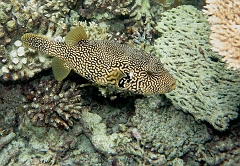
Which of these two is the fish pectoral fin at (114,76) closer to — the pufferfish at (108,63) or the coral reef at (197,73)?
the pufferfish at (108,63)

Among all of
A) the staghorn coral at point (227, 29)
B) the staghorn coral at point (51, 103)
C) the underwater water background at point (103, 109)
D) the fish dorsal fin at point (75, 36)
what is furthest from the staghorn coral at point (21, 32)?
the staghorn coral at point (227, 29)

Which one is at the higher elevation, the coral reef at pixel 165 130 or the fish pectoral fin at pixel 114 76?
the fish pectoral fin at pixel 114 76

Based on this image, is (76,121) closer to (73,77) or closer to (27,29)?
(73,77)

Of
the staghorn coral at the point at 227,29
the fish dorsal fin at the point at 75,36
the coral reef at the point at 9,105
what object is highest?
the staghorn coral at the point at 227,29

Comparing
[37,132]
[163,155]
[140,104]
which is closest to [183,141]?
[163,155]

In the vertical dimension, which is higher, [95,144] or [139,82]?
[139,82]

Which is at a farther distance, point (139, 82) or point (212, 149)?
point (212, 149)
